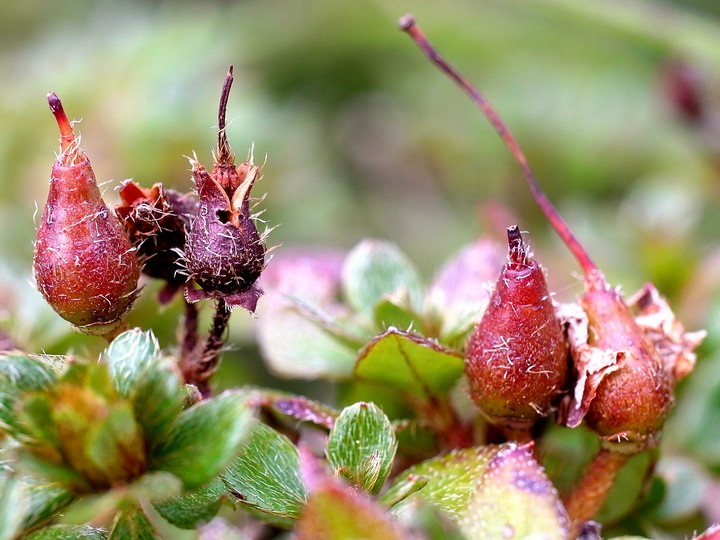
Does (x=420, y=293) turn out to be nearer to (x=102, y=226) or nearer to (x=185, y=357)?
(x=185, y=357)

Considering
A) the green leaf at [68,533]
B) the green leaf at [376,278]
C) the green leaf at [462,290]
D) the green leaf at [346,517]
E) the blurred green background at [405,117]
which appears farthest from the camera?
the blurred green background at [405,117]

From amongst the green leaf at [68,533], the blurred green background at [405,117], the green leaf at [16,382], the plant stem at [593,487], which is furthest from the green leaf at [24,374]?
the blurred green background at [405,117]

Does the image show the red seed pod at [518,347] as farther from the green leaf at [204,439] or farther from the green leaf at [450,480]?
the green leaf at [204,439]

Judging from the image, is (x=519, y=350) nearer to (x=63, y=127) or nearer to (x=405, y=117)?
(x=63, y=127)

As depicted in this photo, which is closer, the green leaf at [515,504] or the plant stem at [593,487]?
the green leaf at [515,504]

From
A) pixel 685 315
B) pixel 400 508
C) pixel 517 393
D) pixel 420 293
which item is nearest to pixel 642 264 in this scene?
pixel 685 315

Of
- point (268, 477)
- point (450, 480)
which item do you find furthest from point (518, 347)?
point (268, 477)

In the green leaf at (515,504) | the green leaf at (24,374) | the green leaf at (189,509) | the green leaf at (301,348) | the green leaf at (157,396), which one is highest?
the green leaf at (24,374)

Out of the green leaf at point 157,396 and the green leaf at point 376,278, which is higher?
the green leaf at point 157,396
